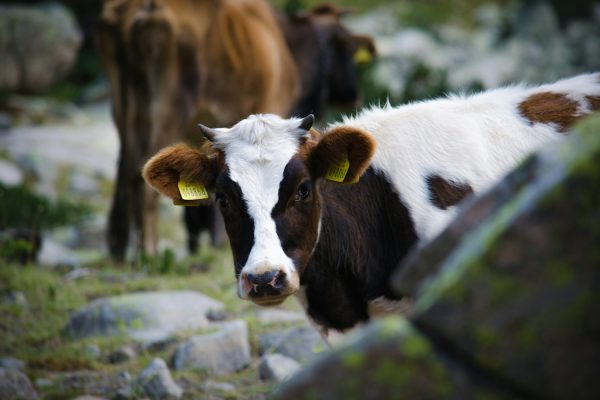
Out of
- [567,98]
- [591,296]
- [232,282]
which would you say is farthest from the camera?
[232,282]

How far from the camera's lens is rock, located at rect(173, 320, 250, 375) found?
554cm

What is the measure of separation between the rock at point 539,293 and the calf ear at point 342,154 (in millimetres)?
1993

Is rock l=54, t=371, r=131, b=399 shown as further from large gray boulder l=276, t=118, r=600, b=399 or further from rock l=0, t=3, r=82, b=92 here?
rock l=0, t=3, r=82, b=92

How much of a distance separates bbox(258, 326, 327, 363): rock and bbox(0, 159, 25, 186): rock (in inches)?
236

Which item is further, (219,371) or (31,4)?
(31,4)

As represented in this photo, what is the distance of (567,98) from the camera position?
180 inches

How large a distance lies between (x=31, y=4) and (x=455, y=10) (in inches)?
408

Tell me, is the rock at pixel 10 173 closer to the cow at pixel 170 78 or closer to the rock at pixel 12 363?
the cow at pixel 170 78

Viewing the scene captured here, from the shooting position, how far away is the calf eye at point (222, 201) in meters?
4.05

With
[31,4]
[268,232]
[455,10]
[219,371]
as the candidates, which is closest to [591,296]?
[268,232]

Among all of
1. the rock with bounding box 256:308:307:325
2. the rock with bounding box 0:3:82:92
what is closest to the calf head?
the rock with bounding box 256:308:307:325

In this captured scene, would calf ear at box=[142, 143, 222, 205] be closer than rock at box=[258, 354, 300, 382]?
Yes

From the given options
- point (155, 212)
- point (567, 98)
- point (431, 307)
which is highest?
point (431, 307)

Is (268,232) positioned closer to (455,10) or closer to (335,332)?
(335,332)
